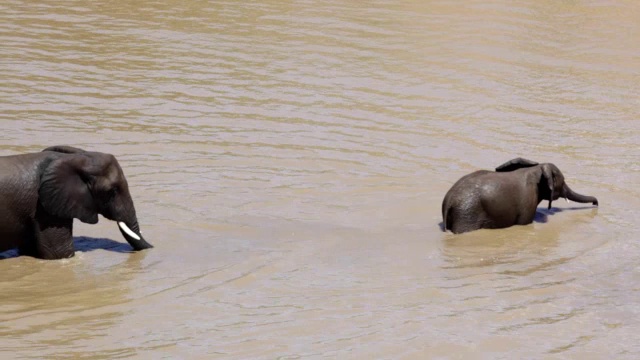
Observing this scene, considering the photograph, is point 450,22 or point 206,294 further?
point 450,22

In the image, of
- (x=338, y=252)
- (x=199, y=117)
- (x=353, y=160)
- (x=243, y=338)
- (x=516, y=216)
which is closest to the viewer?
(x=243, y=338)

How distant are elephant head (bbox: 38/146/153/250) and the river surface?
1.03 feet

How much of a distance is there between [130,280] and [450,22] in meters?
12.9

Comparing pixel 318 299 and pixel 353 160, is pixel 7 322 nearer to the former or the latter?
pixel 318 299

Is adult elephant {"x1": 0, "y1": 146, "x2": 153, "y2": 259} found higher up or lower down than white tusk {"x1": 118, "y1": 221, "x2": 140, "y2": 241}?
higher up

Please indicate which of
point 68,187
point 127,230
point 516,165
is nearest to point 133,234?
point 127,230

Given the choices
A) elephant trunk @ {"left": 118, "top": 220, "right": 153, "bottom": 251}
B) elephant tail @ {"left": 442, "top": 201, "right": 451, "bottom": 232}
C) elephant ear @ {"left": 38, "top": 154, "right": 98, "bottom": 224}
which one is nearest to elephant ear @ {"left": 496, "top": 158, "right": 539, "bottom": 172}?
elephant tail @ {"left": 442, "top": 201, "right": 451, "bottom": 232}

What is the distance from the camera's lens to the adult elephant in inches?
412

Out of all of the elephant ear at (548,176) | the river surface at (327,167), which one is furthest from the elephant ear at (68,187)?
the elephant ear at (548,176)

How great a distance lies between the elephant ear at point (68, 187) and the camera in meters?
10.5

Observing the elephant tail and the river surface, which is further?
the elephant tail

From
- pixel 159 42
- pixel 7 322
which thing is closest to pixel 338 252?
pixel 7 322

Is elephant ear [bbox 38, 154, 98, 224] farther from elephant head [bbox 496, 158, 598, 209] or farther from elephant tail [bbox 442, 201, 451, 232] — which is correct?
elephant head [bbox 496, 158, 598, 209]

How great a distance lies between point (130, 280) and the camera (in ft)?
33.4
